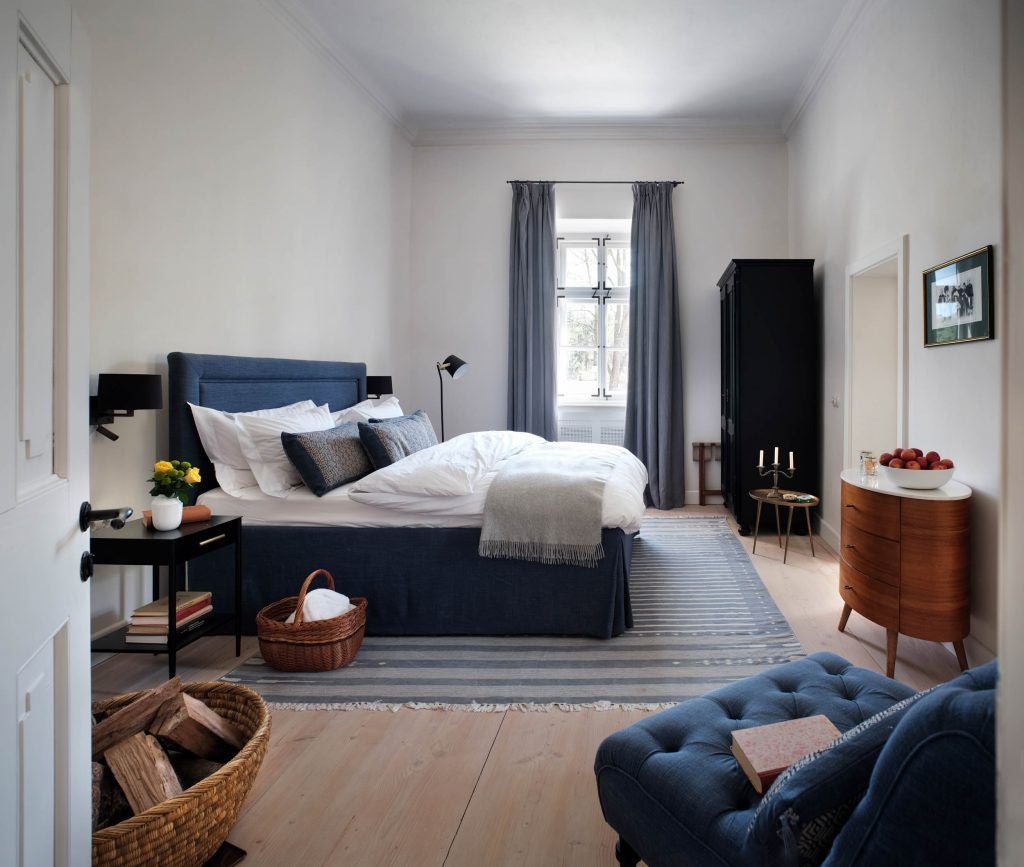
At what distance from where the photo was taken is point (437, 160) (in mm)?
6258

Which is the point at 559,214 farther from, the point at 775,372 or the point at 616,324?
the point at 775,372

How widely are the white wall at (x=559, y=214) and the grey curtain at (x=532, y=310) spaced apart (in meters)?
0.14

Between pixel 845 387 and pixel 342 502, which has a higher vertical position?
pixel 845 387

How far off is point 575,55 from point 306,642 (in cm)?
419

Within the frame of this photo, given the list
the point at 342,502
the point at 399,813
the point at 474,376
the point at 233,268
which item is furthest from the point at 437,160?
the point at 399,813

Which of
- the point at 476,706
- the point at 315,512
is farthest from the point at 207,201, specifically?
the point at 476,706

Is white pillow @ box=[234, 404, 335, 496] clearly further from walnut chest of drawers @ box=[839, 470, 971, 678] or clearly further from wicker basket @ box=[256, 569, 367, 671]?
walnut chest of drawers @ box=[839, 470, 971, 678]

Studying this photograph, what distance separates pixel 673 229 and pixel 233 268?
153 inches

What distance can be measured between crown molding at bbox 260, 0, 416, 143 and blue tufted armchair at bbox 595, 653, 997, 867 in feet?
13.7

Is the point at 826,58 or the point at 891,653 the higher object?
the point at 826,58

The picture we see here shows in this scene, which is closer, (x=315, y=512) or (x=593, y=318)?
(x=315, y=512)

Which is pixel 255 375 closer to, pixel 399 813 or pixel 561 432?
pixel 399 813

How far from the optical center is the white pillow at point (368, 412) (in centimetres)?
422

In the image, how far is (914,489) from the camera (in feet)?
8.70
